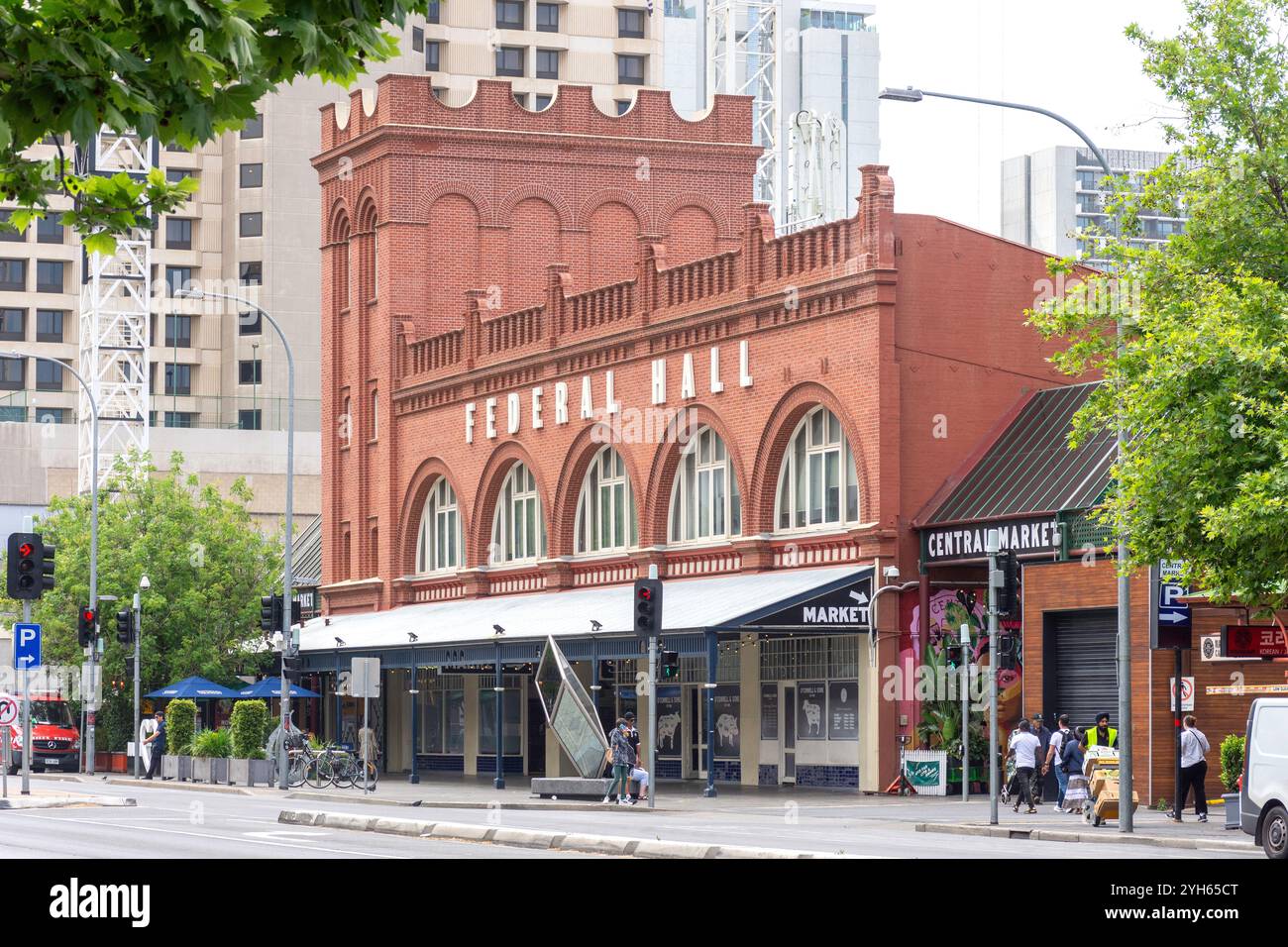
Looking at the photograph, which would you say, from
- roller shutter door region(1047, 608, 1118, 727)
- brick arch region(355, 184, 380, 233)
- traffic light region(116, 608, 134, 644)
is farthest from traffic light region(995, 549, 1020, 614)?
brick arch region(355, 184, 380, 233)

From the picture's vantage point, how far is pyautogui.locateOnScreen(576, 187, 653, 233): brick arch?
187 ft

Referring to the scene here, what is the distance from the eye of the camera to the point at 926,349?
133 ft

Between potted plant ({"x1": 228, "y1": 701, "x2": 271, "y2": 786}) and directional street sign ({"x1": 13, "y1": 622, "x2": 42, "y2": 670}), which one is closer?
directional street sign ({"x1": 13, "y1": 622, "x2": 42, "y2": 670})

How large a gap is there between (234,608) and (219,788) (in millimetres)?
16797

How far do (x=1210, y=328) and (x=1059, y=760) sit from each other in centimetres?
1114

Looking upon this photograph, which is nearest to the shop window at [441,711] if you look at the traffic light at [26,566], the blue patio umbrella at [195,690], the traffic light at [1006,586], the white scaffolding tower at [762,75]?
the blue patio umbrella at [195,690]

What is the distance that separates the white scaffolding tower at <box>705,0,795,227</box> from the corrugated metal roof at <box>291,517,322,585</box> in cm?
4015

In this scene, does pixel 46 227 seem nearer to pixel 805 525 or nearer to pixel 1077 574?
pixel 805 525

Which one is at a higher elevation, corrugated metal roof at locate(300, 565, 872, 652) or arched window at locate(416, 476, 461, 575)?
arched window at locate(416, 476, 461, 575)

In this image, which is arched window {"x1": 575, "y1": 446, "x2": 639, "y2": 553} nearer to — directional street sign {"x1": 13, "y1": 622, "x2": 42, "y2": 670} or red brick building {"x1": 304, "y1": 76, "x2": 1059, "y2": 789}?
red brick building {"x1": 304, "y1": 76, "x2": 1059, "y2": 789}

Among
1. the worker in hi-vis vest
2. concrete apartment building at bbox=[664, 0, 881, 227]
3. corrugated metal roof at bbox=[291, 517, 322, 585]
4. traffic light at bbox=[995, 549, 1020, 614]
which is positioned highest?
concrete apartment building at bbox=[664, 0, 881, 227]

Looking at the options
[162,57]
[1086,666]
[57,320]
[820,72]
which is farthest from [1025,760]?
[820,72]

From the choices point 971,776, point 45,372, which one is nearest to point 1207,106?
point 971,776

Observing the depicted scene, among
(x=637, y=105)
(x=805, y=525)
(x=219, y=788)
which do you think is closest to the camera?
(x=805, y=525)
